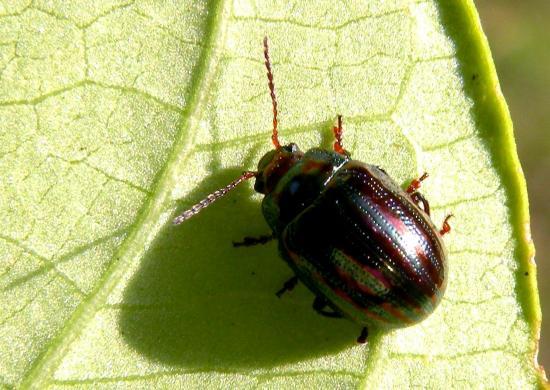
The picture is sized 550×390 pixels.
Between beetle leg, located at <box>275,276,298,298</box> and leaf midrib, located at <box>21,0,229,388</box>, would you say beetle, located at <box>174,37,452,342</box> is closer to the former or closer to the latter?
beetle leg, located at <box>275,276,298,298</box>

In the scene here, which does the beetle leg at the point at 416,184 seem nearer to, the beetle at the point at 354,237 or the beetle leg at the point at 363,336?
the beetle at the point at 354,237

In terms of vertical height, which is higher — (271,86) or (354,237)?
(271,86)

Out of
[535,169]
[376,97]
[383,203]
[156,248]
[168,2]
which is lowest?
[535,169]

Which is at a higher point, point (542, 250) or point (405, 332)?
point (405, 332)

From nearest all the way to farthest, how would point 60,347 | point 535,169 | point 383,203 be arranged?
point 60,347 < point 383,203 < point 535,169

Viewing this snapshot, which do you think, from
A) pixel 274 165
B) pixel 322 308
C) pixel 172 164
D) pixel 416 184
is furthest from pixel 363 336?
pixel 172 164

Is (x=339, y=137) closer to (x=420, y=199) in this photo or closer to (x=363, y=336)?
(x=420, y=199)

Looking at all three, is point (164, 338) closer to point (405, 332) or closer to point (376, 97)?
point (405, 332)

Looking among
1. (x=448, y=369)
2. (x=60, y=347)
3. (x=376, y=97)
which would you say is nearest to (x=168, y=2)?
(x=376, y=97)
